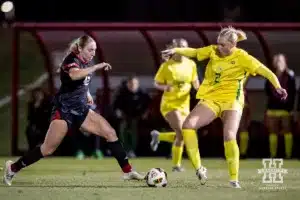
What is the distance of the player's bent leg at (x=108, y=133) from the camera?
12695 millimetres

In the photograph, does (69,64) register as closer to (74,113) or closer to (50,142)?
(74,113)

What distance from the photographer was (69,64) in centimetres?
1232

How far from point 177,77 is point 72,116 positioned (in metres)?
3.37

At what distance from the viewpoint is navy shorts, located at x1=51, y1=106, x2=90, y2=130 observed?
12578mm

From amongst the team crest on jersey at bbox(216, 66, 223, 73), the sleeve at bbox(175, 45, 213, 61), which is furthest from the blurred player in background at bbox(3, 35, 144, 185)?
the team crest on jersey at bbox(216, 66, 223, 73)

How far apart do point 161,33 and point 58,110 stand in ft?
24.9

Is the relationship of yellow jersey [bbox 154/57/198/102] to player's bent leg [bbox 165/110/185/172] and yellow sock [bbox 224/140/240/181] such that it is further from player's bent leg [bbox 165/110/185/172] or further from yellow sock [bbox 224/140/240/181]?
yellow sock [bbox 224/140/240/181]

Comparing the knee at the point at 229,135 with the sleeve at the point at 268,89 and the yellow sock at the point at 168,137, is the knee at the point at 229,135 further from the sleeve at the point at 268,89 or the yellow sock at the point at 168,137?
the sleeve at the point at 268,89

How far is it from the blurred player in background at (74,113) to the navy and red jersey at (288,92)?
6.00 meters

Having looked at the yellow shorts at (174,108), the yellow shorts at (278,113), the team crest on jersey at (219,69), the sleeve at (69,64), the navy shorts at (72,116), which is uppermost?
the sleeve at (69,64)

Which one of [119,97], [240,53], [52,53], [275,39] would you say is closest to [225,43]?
[240,53]

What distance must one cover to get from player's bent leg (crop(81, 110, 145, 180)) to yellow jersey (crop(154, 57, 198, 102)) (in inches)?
115

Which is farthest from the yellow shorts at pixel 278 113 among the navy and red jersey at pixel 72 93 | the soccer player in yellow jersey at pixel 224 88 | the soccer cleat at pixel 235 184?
the navy and red jersey at pixel 72 93
